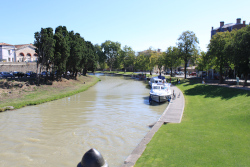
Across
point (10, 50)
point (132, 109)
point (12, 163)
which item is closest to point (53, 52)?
point (132, 109)

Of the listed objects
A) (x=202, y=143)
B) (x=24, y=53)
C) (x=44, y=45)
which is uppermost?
(x=24, y=53)

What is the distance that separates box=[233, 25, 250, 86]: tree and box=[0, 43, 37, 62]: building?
210ft

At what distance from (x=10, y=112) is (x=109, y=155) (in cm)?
1469

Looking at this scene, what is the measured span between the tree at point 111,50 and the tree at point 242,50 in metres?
103

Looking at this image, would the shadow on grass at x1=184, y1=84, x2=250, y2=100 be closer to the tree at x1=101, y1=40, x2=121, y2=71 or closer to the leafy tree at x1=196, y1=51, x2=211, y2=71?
the leafy tree at x1=196, y1=51, x2=211, y2=71

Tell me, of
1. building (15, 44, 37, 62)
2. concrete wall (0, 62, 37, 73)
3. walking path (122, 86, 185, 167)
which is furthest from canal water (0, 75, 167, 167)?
building (15, 44, 37, 62)

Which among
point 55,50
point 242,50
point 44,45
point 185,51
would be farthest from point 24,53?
point 242,50

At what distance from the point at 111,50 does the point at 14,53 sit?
65641 millimetres

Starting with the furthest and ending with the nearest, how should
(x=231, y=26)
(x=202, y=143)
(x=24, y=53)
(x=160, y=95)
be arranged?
(x=24, y=53), (x=231, y=26), (x=160, y=95), (x=202, y=143)

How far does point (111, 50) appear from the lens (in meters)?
131

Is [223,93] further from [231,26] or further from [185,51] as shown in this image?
[231,26]

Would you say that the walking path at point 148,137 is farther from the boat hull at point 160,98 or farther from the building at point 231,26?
the building at point 231,26

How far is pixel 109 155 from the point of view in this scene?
10.9 metres

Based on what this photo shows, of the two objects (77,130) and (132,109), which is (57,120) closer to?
(77,130)
